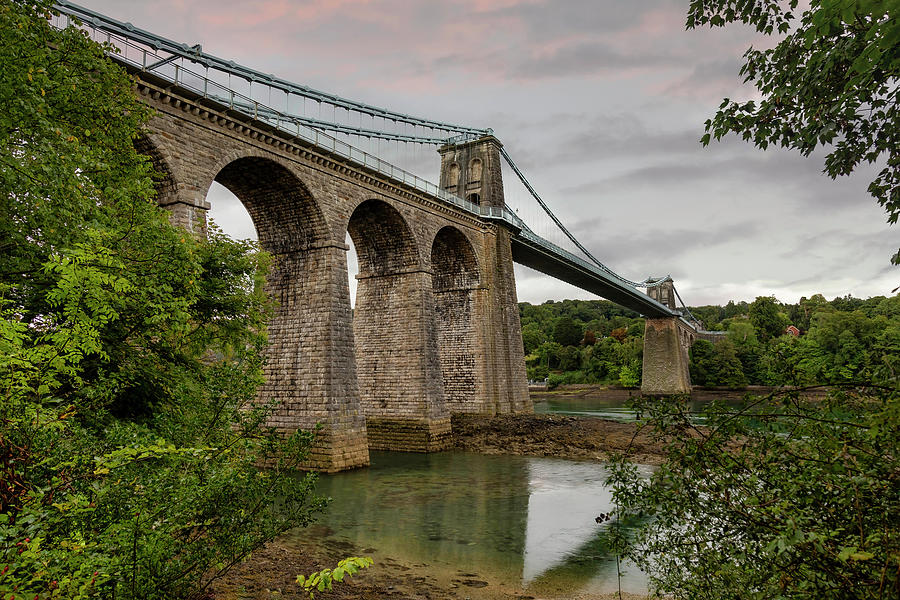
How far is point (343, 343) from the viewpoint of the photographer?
61.2ft

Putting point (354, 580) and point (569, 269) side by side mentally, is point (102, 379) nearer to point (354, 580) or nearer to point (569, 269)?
point (354, 580)

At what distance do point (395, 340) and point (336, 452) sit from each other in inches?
283

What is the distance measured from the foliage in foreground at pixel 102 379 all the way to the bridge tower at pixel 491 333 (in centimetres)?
2004

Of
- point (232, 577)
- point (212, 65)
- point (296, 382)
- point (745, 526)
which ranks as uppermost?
point (212, 65)

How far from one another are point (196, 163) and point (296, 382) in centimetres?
751

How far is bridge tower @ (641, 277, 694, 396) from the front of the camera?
65812 mm

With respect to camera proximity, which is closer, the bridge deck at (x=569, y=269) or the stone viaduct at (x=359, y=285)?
the stone viaduct at (x=359, y=285)

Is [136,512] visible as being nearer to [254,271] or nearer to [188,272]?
[188,272]

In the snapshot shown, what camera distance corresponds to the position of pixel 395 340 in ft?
78.6

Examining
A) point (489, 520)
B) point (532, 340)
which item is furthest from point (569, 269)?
point (532, 340)

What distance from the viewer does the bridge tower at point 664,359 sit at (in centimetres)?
6581

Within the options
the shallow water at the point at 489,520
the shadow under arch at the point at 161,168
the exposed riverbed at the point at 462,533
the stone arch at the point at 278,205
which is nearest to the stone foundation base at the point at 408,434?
the exposed riverbed at the point at 462,533

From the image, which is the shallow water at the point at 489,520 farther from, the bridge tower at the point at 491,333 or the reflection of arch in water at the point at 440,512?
the bridge tower at the point at 491,333

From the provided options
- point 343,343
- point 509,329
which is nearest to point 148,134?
point 343,343
